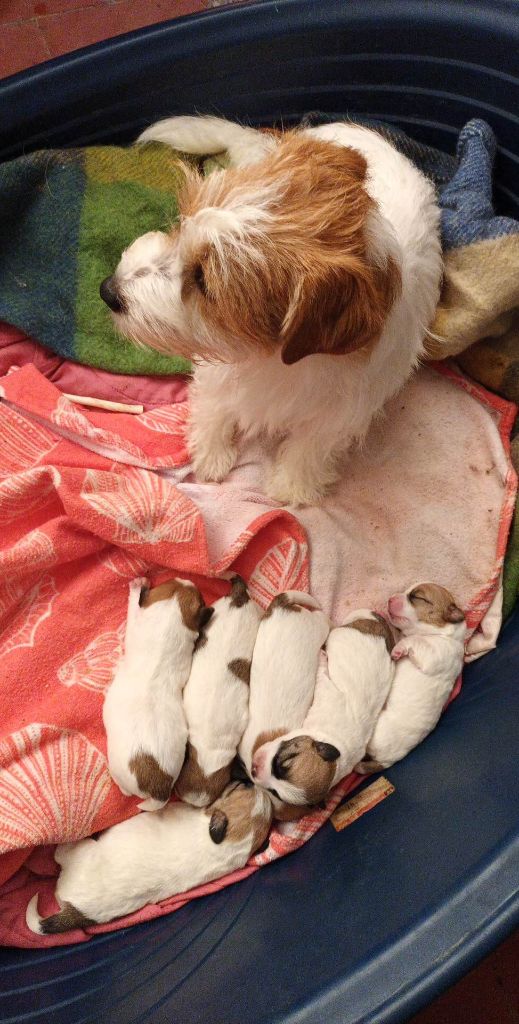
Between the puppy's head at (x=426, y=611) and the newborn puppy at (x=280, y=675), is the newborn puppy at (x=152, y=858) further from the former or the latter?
the puppy's head at (x=426, y=611)

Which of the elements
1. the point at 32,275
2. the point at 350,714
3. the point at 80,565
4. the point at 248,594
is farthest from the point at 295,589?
the point at 32,275

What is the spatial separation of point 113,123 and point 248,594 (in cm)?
173

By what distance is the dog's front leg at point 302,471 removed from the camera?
7.14 ft

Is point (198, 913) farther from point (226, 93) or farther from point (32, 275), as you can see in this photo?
point (226, 93)

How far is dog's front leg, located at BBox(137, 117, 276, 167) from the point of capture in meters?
2.33

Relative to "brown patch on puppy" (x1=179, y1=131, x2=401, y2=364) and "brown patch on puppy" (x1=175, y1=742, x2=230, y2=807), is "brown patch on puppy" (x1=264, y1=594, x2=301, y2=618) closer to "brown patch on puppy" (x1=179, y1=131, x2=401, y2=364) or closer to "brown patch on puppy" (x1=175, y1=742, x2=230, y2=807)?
"brown patch on puppy" (x1=175, y1=742, x2=230, y2=807)

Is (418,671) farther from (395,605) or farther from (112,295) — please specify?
(112,295)

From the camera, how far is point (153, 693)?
1835mm

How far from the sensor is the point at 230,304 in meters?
1.51

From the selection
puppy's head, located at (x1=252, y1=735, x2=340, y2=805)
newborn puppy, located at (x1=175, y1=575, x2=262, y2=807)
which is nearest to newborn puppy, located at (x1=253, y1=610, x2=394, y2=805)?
puppy's head, located at (x1=252, y1=735, x2=340, y2=805)

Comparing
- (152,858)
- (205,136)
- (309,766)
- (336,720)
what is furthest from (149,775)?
(205,136)

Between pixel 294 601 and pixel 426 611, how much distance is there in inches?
15.1

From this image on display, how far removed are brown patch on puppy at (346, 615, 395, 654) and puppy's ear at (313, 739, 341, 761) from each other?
1.19 ft

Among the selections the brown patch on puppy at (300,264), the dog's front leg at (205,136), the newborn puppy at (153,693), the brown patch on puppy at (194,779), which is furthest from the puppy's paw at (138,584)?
the dog's front leg at (205,136)
